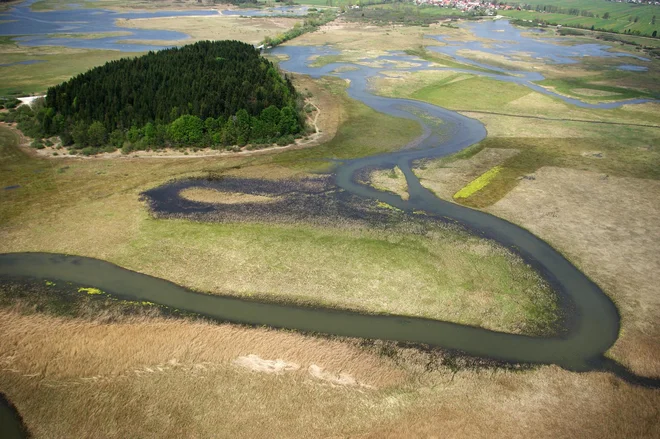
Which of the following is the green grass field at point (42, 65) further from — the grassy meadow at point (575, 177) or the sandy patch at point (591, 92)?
the sandy patch at point (591, 92)

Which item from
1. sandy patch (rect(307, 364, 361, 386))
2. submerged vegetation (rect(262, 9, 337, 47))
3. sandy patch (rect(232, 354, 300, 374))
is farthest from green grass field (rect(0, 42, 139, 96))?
sandy patch (rect(307, 364, 361, 386))

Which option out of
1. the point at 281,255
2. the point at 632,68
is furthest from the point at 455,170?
the point at 632,68

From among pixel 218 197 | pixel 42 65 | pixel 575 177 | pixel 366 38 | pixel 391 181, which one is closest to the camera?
pixel 218 197

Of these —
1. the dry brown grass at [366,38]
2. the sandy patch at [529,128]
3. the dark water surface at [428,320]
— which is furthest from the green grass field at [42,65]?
the sandy patch at [529,128]

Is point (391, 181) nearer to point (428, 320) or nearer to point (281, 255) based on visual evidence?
point (281, 255)

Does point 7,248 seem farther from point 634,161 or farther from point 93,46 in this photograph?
point 93,46

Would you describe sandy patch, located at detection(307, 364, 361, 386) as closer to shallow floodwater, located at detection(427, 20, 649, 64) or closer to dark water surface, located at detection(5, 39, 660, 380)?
dark water surface, located at detection(5, 39, 660, 380)

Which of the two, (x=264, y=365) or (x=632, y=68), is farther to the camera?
(x=632, y=68)
